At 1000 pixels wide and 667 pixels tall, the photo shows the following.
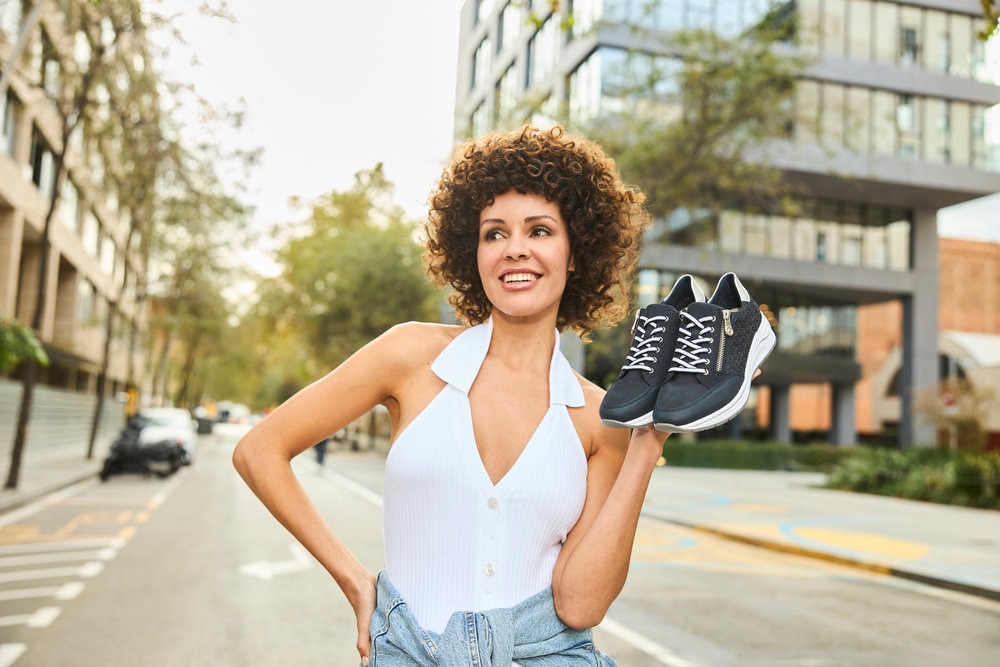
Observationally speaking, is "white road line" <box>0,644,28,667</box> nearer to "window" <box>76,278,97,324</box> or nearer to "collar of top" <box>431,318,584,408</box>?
"collar of top" <box>431,318,584,408</box>

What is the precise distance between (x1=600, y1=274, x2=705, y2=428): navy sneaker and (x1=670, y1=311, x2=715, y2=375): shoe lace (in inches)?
1.1

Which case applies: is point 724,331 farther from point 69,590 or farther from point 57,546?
point 57,546

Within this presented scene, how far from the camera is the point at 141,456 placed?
23.2 m

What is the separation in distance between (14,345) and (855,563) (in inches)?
422

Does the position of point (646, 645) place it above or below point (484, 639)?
below

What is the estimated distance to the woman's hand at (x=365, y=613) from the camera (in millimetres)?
1956

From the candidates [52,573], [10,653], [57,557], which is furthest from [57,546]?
[10,653]

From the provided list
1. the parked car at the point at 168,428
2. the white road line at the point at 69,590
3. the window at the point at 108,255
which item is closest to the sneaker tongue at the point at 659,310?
the white road line at the point at 69,590

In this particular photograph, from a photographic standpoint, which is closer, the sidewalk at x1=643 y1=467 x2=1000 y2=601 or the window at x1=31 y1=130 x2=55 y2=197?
the sidewalk at x1=643 y1=467 x2=1000 y2=601

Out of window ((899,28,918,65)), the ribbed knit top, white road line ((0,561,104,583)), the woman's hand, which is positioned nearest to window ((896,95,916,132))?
window ((899,28,918,65))

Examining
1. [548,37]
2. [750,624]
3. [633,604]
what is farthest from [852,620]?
[548,37]

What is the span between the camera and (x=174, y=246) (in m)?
36.1

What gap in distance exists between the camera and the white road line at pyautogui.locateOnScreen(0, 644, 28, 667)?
238 inches

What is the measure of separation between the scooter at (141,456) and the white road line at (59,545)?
1140 centimetres
